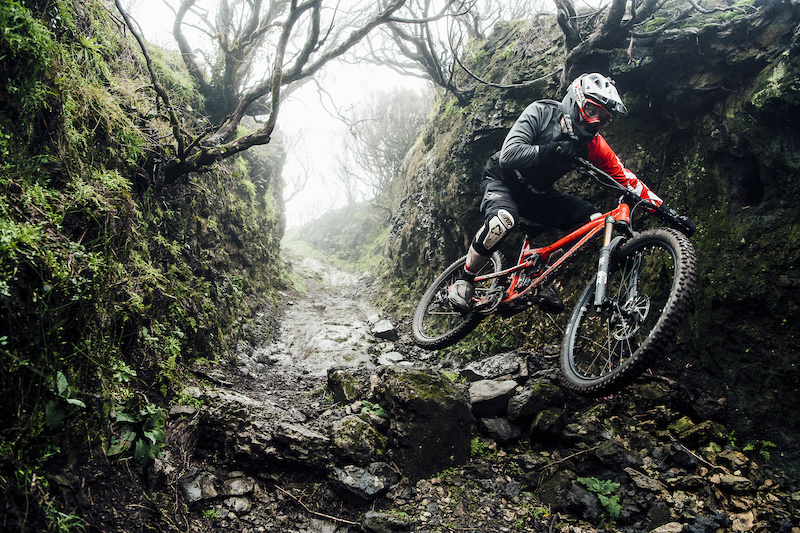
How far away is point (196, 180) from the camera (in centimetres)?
592

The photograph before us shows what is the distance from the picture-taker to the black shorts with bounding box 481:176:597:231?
3.93 meters

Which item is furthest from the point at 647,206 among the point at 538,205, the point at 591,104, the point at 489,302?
the point at 489,302

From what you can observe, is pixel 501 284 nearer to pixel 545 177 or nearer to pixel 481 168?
pixel 545 177

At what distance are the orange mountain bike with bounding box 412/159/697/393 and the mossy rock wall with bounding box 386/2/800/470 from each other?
491mm

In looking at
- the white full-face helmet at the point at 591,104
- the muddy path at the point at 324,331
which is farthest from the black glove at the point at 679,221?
the muddy path at the point at 324,331

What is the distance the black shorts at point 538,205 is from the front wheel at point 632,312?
0.79 m

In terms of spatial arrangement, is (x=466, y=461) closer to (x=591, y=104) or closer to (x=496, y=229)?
(x=496, y=229)

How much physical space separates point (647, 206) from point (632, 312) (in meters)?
0.93

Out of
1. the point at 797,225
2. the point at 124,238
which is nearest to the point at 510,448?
the point at 797,225

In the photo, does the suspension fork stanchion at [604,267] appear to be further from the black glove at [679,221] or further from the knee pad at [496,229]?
the knee pad at [496,229]

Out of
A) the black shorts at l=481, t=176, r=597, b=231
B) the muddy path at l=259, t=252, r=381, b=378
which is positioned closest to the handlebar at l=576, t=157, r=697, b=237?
the black shorts at l=481, t=176, r=597, b=231

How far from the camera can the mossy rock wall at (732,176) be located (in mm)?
3031

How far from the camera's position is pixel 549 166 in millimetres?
3754

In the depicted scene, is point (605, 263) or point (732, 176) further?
point (732, 176)
